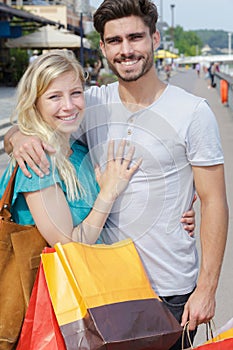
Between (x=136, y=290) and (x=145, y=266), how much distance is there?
0.91ft

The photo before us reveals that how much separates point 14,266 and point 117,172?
46cm

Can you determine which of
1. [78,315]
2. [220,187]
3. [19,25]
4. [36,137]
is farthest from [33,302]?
[19,25]

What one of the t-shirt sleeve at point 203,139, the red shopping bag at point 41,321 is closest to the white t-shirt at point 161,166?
the t-shirt sleeve at point 203,139

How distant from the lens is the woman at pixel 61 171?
2.09m

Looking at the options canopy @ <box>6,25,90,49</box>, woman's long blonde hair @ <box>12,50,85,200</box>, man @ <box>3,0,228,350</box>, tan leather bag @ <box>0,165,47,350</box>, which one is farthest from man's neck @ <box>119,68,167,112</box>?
canopy @ <box>6,25,90,49</box>

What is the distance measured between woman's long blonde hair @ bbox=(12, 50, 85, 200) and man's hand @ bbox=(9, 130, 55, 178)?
0.02m

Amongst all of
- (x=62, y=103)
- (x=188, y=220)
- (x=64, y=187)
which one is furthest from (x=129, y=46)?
(x=188, y=220)

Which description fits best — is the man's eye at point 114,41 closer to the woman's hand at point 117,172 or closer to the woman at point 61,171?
the woman at point 61,171

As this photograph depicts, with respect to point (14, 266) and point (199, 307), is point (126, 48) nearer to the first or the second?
point (14, 266)

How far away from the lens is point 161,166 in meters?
2.22

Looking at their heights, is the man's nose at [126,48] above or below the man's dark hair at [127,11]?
below

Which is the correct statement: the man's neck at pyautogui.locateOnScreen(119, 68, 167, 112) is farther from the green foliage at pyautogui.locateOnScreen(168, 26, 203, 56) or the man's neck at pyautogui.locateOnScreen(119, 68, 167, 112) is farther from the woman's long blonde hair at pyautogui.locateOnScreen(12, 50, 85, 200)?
the green foliage at pyautogui.locateOnScreen(168, 26, 203, 56)

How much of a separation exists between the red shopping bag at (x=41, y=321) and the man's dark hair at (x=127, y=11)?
82cm

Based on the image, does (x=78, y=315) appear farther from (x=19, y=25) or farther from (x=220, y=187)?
(x=19, y=25)
